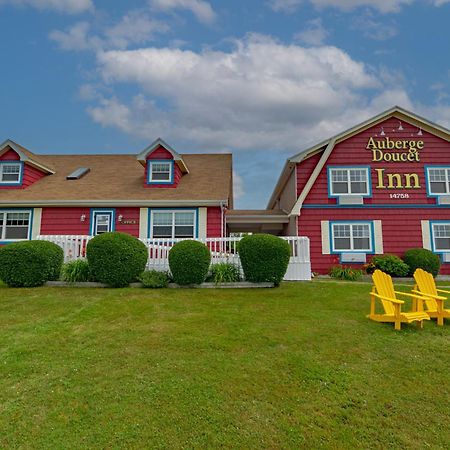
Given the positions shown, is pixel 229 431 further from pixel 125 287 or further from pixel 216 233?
pixel 216 233

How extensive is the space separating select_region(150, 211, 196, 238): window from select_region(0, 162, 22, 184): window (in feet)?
23.5

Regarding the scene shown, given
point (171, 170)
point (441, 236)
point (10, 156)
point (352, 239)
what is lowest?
point (352, 239)

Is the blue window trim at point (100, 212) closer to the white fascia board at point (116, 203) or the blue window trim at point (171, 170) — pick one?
the white fascia board at point (116, 203)

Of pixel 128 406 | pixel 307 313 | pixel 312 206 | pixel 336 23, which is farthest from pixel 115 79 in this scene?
pixel 128 406

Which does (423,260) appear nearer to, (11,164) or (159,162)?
(159,162)

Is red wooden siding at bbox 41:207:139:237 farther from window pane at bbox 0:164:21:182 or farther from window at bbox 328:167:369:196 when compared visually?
window at bbox 328:167:369:196

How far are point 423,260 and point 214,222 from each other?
8820 mm

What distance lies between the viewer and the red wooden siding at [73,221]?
15133 millimetres

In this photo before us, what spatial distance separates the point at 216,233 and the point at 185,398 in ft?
36.5

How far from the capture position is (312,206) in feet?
50.8

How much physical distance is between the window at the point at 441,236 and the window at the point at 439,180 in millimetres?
1518

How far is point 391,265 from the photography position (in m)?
14.1

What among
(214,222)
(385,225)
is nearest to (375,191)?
(385,225)

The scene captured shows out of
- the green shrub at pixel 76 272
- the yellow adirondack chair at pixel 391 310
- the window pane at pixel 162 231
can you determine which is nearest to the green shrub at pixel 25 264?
the green shrub at pixel 76 272
